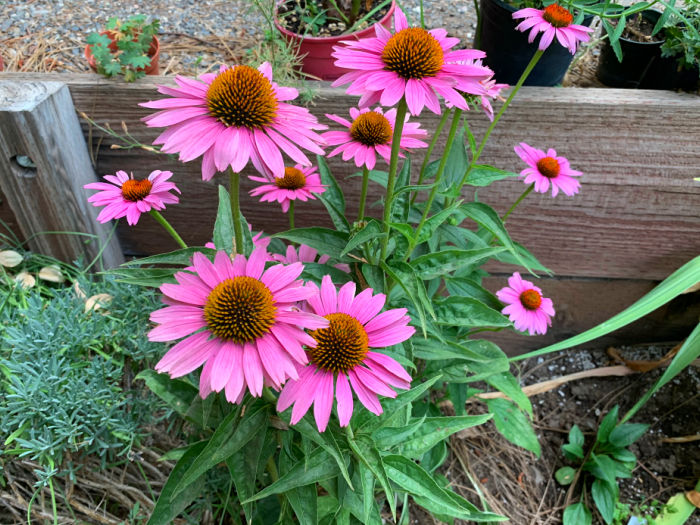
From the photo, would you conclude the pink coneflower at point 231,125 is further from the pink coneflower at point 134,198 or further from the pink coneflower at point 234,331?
the pink coneflower at point 134,198

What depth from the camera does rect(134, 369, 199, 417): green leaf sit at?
2.63 feet

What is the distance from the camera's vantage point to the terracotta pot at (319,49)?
1138mm

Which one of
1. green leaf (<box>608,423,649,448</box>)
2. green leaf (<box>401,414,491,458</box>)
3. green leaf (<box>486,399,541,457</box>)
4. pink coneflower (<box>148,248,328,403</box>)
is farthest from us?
green leaf (<box>608,423,649,448</box>)

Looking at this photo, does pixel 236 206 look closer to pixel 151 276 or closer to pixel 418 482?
pixel 151 276

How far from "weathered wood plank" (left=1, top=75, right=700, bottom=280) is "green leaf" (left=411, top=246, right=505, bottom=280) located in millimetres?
437

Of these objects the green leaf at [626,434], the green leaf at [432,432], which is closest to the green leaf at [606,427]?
the green leaf at [626,434]

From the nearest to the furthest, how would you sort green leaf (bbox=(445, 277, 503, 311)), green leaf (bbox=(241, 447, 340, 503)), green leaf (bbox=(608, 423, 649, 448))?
green leaf (bbox=(241, 447, 340, 503)) < green leaf (bbox=(445, 277, 503, 311)) < green leaf (bbox=(608, 423, 649, 448))

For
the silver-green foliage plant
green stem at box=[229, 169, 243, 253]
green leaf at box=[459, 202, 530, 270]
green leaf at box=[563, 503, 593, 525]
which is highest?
green stem at box=[229, 169, 243, 253]

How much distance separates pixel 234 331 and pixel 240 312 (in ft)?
0.06

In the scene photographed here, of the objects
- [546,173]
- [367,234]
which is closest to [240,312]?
[367,234]

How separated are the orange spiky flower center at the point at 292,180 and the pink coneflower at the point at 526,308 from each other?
479 millimetres

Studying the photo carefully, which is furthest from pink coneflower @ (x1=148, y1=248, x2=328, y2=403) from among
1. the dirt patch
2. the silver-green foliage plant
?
the dirt patch

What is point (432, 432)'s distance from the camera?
81 centimetres

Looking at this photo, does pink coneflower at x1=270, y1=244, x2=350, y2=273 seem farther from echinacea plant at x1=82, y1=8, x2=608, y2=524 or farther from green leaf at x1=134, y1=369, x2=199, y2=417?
green leaf at x1=134, y1=369, x2=199, y2=417
